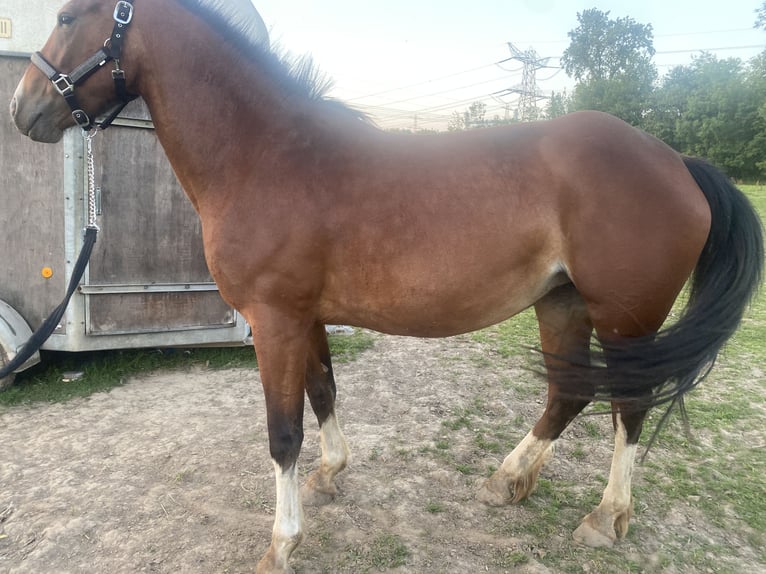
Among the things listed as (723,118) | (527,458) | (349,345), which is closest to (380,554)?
(527,458)

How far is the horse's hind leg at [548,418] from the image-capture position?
2.47 meters

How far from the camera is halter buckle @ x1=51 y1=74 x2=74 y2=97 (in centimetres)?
190

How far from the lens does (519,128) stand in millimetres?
2070

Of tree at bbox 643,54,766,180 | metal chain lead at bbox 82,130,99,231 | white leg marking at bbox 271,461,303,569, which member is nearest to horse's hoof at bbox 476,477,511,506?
white leg marking at bbox 271,461,303,569

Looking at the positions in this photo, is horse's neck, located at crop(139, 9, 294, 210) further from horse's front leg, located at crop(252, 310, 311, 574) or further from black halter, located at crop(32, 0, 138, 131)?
horse's front leg, located at crop(252, 310, 311, 574)

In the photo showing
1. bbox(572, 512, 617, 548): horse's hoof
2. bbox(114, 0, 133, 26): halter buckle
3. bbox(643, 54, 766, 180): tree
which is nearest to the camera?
bbox(114, 0, 133, 26): halter buckle

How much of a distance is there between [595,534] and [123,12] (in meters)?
3.02

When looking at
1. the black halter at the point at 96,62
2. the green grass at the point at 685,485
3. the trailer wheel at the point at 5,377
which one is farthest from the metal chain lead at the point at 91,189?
the green grass at the point at 685,485

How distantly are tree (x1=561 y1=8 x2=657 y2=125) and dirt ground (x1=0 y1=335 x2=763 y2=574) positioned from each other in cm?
4445

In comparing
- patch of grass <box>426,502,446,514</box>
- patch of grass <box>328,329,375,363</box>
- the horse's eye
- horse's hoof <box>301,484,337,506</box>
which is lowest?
patch of grass <box>426,502,446,514</box>

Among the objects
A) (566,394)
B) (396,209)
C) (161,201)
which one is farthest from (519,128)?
(161,201)

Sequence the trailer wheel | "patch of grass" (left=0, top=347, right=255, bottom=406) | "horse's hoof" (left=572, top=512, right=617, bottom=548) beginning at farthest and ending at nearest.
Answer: "patch of grass" (left=0, top=347, right=255, bottom=406)
the trailer wheel
"horse's hoof" (left=572, top=512, right=617, bottom=548)

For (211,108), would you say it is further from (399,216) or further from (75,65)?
(399,216)

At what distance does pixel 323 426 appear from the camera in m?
2.62
